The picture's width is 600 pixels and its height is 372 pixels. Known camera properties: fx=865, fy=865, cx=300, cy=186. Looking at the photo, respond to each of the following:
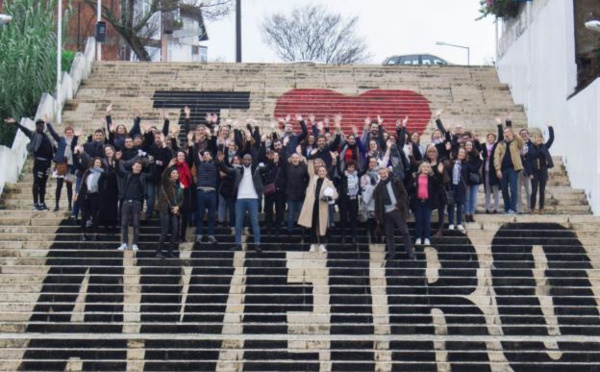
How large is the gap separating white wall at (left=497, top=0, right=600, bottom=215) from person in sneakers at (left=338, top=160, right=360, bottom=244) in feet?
18.6

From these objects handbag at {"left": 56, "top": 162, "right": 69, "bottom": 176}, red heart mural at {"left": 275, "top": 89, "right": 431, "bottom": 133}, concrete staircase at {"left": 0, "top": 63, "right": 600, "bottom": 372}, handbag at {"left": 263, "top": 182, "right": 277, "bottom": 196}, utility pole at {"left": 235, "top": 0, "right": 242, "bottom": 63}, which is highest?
utility pole at {"left": 235, "top": 0, "right": 242, "bottom": 63}

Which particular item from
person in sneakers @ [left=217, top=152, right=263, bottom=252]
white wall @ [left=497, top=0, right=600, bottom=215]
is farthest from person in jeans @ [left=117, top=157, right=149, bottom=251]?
white wall @ [left=497, top=0, right=600, bottom=215]

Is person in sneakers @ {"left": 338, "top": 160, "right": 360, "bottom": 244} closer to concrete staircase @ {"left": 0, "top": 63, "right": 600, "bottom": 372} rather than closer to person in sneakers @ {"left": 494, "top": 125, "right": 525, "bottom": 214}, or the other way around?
concrete staircase @ {"left": 0, "top": 63, "right": 600, "bottom": 372}

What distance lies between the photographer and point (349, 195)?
15438mm

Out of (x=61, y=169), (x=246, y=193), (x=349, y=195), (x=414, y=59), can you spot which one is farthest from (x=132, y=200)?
(x=414, y=59)

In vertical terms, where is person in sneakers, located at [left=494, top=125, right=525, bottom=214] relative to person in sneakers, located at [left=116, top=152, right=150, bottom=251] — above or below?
above

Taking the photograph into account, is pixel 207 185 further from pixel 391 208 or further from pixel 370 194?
pixel 391 208

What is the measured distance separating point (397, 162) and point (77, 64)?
13292mm

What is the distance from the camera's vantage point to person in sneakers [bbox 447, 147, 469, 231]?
15914mm

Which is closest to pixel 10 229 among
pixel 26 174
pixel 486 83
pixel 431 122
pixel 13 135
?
pixel 26 174

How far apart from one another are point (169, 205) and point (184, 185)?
537 mm

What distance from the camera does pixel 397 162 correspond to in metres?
16.0

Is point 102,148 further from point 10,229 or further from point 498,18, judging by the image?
point 498,18

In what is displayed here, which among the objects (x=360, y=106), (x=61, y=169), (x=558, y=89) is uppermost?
(x=360, y=106)
